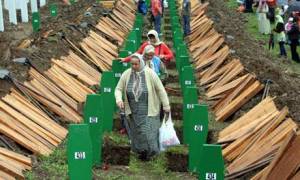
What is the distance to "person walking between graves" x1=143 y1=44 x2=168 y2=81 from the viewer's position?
12781mm

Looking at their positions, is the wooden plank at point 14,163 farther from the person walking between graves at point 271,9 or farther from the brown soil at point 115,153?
the person walking between graves at point 271,9

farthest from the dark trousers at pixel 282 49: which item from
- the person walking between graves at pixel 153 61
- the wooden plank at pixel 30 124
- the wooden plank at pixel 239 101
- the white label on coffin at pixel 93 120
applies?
the white label on coffin at pixel 93 120

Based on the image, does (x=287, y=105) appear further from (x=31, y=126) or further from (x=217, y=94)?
(x=31, y=126)

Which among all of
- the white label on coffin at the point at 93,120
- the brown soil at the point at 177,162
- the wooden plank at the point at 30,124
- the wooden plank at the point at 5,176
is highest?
the white label on coffin at the point at 93,120

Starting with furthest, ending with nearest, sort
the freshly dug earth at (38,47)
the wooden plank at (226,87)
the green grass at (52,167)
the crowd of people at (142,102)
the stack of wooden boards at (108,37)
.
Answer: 1. the stack of wooden boards at (108,37)
2. the wooden plank at (226,87)
3. the freshly dug earth at (38,47)
4. the crowd of people at (142,102)
5. the green grass at (52,167)

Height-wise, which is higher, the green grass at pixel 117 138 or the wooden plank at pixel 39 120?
the wooden plank at pixel 39 120

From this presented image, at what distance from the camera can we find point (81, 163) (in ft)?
28.5

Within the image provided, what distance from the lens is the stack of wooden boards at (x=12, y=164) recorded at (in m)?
9.26

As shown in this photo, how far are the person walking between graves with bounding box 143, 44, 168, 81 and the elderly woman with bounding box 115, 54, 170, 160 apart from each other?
4.56 feet

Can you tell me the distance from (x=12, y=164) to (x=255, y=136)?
4125 millimetres

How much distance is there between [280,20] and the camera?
82.7ft

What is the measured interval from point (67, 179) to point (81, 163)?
126cm

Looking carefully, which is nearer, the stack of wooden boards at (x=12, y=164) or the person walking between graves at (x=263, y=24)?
the stack of wooden boards at (x=12, y=164)

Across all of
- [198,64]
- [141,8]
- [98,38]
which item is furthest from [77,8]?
[198,64]
